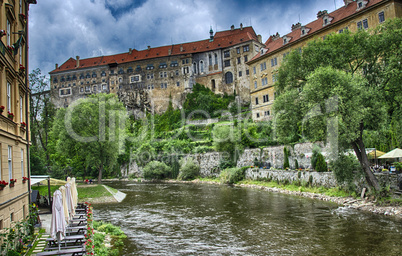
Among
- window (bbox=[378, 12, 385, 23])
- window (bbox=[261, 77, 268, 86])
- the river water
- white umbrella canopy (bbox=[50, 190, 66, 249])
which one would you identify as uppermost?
window (bbox=[378, 12, 385, 23])

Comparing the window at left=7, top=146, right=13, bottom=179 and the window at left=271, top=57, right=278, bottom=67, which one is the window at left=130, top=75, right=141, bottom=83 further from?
the window at left=7, top=146, right=13, bottom=179

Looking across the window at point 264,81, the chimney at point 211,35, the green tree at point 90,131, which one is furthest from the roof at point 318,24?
the green tree at point 90,131

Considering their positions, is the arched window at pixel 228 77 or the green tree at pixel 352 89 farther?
the arched window at pixel 228 77

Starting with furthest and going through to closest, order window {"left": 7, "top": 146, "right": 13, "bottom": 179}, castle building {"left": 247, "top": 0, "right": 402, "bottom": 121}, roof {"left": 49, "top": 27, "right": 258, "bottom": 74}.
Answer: roof {"left": 49, "top": 27, "right": 258, "bottom": 74} → castle building {"left": 247, "top": 0, "right": 402, "bottom": 121} → window {"left": 7, "top": 146, "right": 13, "bottom": 179}

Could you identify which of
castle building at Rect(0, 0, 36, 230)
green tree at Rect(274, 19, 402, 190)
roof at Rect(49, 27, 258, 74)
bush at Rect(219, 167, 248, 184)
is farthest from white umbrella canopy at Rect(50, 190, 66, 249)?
roof at Rect(49, 27, 258, 74)

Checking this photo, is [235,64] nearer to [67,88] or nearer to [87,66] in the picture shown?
[87,66]

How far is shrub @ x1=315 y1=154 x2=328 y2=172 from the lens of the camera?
26.4 m

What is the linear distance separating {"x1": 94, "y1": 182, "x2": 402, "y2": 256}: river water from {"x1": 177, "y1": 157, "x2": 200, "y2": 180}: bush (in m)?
24.7

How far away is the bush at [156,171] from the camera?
51606 mm

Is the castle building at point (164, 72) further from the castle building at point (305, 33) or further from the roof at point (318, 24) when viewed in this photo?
the roof at point (318, 24)

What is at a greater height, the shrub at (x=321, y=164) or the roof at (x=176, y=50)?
the roof at (x=176, y=50)

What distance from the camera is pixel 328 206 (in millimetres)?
20719

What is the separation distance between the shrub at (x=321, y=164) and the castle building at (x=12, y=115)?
74.3 feet

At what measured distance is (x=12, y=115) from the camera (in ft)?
34.8
